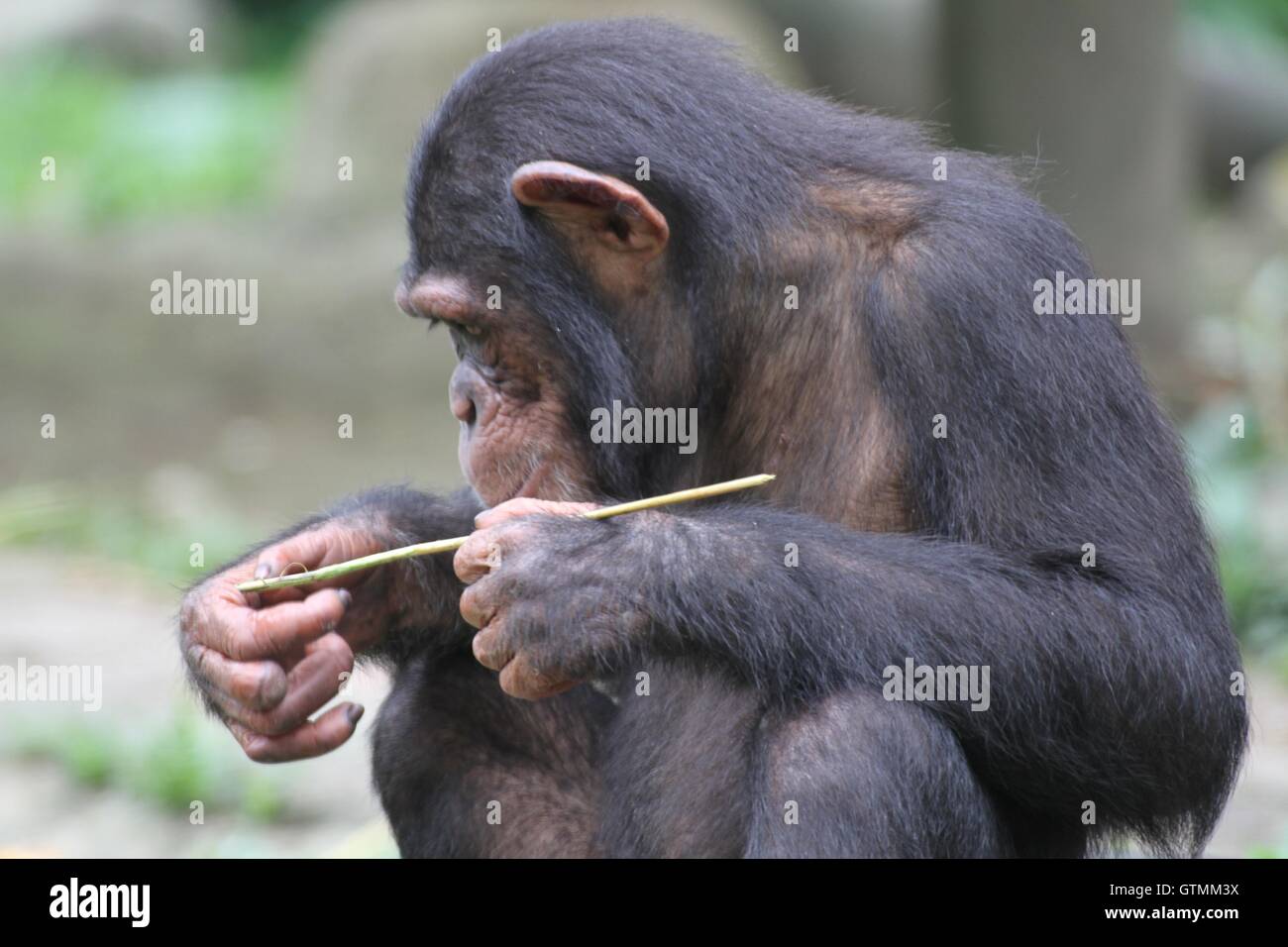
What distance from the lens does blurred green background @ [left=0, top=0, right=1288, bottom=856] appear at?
8820 mm

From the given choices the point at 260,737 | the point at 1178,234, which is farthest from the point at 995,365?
the point at 1178,234

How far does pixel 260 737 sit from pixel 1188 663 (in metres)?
2.47

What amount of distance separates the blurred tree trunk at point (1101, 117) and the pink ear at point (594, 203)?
848 cm

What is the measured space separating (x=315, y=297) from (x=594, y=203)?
9932mm

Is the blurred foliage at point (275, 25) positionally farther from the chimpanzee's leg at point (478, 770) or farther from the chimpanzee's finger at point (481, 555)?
the chimpanzee's finger at point (481, 555)

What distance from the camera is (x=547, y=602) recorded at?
13.1 ft

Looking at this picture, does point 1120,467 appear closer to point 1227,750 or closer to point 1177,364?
point 1227,750

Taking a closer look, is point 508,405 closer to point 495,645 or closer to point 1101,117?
point 495,645

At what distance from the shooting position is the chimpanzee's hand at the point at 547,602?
157 inches

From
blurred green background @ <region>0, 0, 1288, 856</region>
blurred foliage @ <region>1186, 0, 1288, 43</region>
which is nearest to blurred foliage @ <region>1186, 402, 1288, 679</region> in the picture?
blurred green background @ <region>0, 0, 1288, 856</region>

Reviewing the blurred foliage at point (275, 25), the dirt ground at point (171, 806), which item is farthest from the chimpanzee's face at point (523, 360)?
the blurred foliage at point (275, 25)

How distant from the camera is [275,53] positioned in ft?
72.7

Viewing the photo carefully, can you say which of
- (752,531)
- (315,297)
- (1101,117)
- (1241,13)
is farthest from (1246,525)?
(1241,13)

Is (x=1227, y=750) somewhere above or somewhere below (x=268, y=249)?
below
